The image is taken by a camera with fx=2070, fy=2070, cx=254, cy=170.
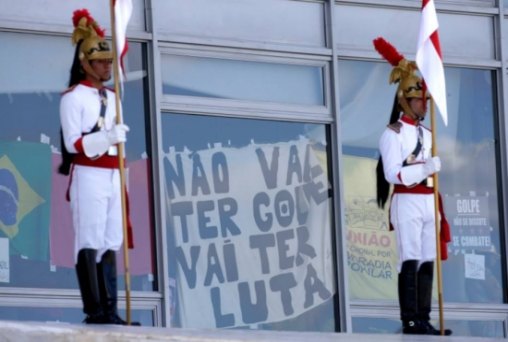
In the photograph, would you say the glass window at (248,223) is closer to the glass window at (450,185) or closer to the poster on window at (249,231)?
the poster on window at (249,231)

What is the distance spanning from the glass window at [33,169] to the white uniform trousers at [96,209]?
249 cm

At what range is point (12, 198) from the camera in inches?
577

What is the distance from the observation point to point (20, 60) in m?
14.8

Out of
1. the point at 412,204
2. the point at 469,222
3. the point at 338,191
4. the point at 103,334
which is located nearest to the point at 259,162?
the point at 338,191

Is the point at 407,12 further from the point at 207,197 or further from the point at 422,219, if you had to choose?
the point at 422,219

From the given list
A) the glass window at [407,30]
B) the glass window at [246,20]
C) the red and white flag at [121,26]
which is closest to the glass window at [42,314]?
the glass window at [246,20]

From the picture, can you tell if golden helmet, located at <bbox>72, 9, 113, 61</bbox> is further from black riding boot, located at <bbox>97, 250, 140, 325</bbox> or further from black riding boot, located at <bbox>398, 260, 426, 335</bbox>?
black riding boot, located at <bbox>398, 260, 426, 335</bbox>

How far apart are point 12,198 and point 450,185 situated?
4063 mm

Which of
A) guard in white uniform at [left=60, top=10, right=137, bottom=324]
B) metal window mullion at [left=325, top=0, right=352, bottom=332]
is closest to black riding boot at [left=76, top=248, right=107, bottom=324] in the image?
guard in white uniform at [left=60, top=10, right=137, bottom=324]

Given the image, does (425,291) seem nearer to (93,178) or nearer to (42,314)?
(93,178)

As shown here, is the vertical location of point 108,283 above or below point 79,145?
below

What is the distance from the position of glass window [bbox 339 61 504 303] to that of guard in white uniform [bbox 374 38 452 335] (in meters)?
2.79

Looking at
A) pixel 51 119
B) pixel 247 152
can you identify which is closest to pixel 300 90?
pixel 247 152

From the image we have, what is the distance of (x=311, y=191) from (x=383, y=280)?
947 mm
